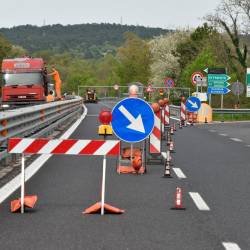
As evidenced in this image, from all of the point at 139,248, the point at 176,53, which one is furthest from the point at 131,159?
the point at 176,53

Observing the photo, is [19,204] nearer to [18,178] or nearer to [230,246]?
[230,246]

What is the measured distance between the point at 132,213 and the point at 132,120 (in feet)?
10.0

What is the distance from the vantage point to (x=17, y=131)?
13.3 m

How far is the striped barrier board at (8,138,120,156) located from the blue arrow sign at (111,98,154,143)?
256 centimetres

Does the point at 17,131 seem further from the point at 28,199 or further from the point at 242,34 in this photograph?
the point at 242,34

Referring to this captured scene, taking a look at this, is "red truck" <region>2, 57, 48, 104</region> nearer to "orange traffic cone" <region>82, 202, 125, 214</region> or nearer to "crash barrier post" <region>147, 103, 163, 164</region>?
"crash barrier post" <region>147, 103, 163, 164</region>

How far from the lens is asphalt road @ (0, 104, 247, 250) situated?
653cm

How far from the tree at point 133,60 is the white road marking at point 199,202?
14331 centimetres

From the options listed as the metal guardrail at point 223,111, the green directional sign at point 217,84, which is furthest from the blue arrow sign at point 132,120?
the green directional sign at point 217,84

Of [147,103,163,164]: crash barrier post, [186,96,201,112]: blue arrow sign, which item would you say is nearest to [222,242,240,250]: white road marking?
[147,103,163,164]: crash barrier post

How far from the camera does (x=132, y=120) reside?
1088cm

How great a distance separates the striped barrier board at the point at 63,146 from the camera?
816 cm

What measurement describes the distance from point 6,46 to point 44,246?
103 metres

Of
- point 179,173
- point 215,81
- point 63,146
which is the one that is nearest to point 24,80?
point 215,81
